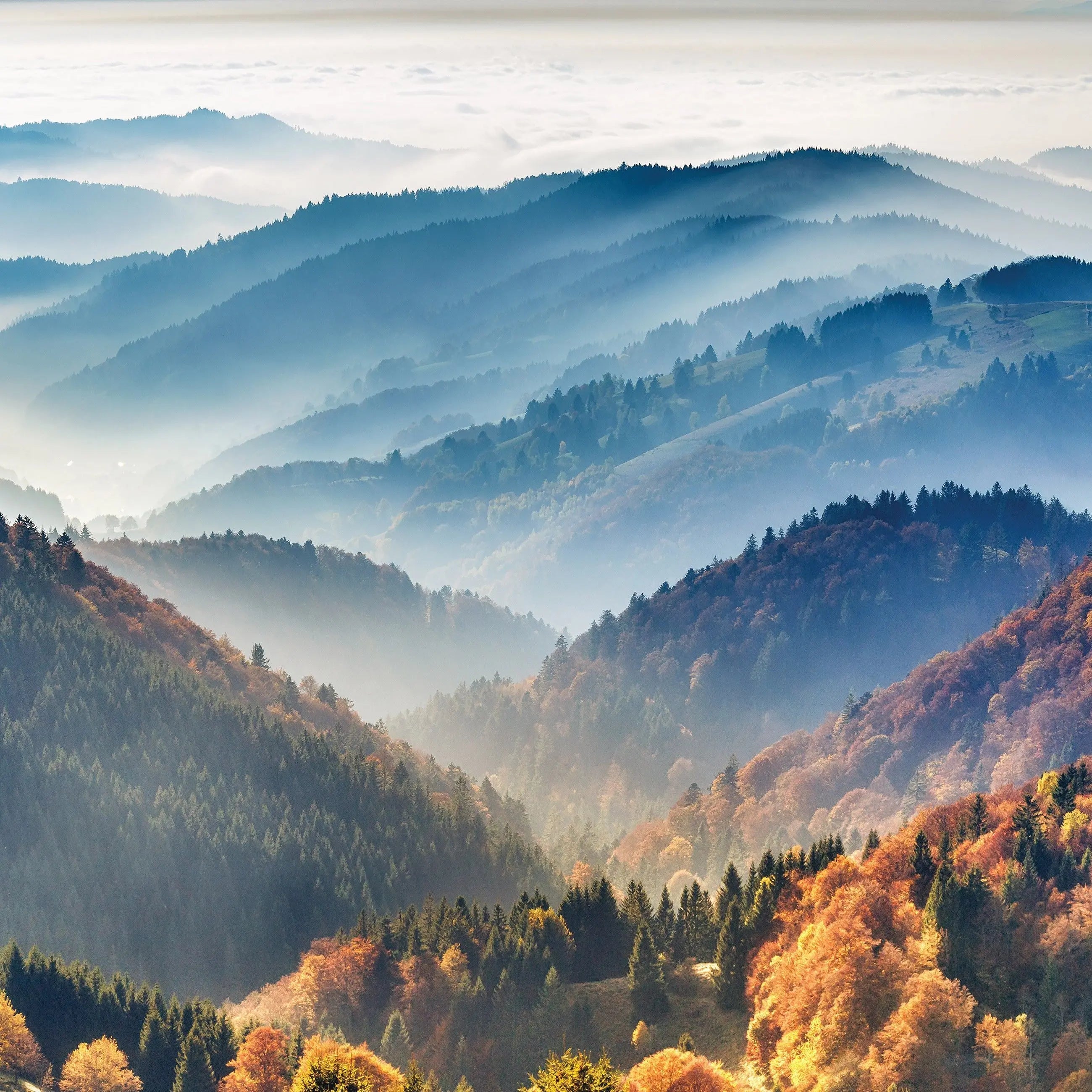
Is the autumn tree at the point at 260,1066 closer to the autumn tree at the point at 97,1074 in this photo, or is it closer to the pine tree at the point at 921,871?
→ the autumn tree at the point at 97,1074

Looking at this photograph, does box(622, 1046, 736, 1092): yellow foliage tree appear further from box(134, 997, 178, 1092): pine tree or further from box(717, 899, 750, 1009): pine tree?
box(134, 997, 178, 1092): pine tree

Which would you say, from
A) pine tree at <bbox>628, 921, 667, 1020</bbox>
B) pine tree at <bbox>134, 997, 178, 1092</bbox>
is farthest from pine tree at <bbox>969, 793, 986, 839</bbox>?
pine tree at <bbox>134, 997, 178, 1092</bbox>

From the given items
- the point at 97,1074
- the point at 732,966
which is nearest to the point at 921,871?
the point at 732,966

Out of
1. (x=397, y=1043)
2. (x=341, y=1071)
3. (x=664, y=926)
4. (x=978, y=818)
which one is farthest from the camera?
(x=397, y=1043)

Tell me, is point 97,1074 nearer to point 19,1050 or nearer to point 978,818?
point 19,1050

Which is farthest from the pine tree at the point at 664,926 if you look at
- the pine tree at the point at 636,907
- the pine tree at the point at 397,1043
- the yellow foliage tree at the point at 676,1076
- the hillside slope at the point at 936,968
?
the yellow foliage tree at the point at 676,1076

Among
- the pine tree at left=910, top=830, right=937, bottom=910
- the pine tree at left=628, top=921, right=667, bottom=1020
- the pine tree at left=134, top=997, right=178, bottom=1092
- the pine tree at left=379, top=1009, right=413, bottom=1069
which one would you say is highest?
the pine tree at left=910, top=830, right=937, bottom=910
